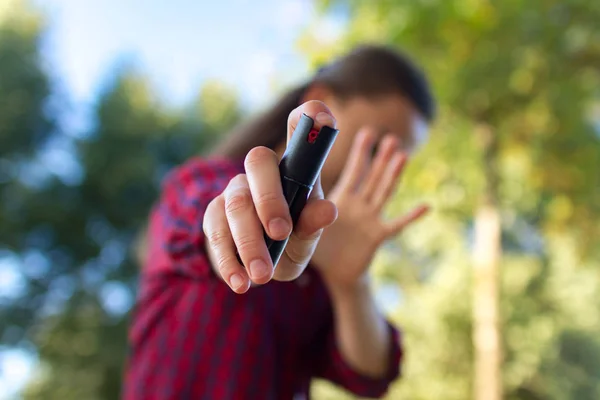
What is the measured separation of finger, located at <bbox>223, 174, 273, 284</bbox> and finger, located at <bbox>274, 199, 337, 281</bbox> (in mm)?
14

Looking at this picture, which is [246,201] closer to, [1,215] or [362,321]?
[362,321]

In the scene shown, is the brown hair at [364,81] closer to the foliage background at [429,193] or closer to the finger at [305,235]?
the finger at [305,235]

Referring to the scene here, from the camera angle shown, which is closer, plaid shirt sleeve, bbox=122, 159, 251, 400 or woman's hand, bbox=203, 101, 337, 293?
woman's hand, bbox=203, 101, 337, 293

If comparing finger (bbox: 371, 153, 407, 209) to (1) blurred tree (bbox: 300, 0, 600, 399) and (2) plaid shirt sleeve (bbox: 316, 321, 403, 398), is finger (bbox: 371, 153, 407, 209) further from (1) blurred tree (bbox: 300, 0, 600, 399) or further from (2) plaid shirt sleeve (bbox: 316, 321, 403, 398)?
(1) blurred tree (bbox: 300, 0, 600, 399)

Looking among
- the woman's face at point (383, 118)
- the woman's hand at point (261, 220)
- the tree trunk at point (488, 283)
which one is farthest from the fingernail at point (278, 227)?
the tree trunk at point (488, 283)

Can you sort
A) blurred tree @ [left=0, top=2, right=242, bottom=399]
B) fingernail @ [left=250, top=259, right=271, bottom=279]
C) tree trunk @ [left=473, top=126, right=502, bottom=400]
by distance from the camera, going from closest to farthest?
fingernail @ [left=250, top=259, right=271, bottom=279]
tree trunk @ [left=473, top=126, right=502, bottom=400]
blurred tree @ [left=0, top=2, right=242, bottom=399]

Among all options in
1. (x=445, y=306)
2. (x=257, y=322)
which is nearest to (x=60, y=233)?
(x=445, y=306)

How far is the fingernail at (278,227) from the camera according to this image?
17cm

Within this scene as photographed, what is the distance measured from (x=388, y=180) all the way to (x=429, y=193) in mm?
2091

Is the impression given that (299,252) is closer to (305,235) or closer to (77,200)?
(305,235)

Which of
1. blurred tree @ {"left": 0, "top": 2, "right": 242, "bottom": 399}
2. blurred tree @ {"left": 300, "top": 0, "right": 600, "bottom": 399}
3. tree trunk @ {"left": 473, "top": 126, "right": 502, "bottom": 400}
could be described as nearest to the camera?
tree trunk @ {"left": 473, "top": 126, "right": 502, "bottom": 400}

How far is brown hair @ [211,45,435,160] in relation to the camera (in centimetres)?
40

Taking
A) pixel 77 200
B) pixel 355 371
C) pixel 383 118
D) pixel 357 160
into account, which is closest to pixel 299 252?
pixel 357 160

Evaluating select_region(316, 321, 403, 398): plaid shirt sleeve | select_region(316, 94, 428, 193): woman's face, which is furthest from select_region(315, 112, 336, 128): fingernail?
select_region(316, 321, 403, 398): plaid shirt sleeve
